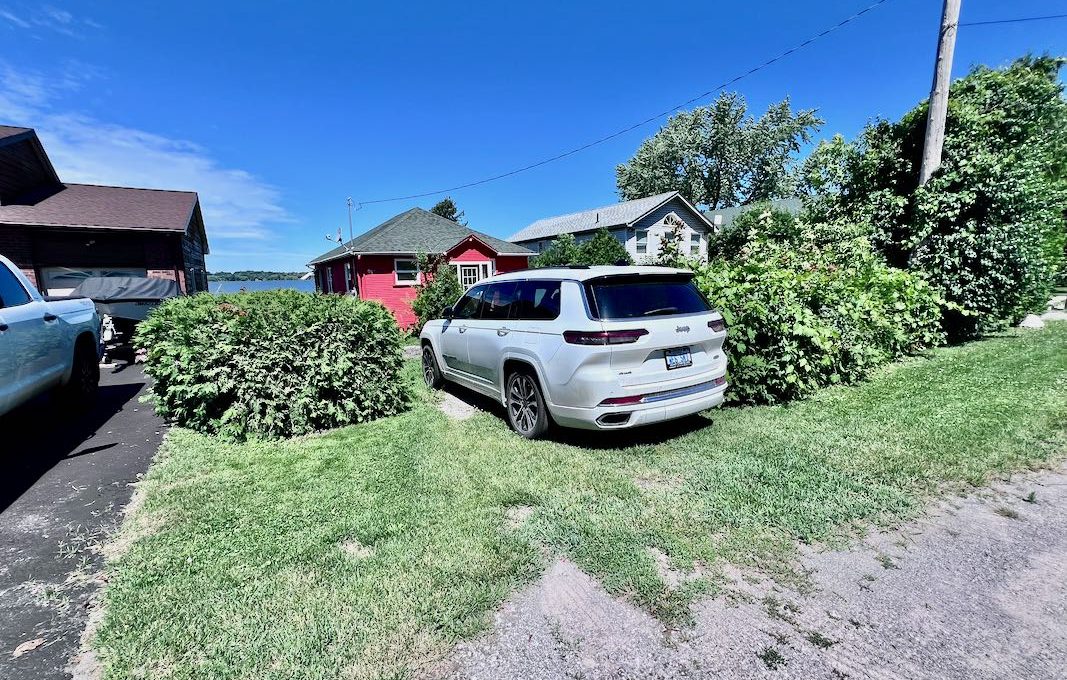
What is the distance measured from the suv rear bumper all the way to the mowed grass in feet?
1.09

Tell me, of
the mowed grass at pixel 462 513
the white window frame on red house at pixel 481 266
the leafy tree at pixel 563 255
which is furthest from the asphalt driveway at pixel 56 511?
the leafy tree at pixel 563 255

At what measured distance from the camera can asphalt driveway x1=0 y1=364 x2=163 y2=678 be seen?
237cm

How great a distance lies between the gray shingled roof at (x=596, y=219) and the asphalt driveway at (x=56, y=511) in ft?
87.9

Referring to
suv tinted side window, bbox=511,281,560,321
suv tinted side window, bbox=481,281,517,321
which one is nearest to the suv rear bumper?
suv tinted side window, bbox=511,281,560,321

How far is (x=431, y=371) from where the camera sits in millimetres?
7586

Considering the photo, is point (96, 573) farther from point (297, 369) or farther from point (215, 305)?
point (215, 305)

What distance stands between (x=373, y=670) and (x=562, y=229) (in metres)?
33.6

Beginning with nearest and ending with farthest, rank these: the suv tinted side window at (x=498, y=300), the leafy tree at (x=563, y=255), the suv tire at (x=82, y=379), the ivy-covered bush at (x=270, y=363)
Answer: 1. the ivy-covered bush at (x=270, y=363)
2. the suv tinted side window at (x=498, y=300)
3. the suv tire at (x=82, y=379)
4. the leafy tree at (x=563, y=255)

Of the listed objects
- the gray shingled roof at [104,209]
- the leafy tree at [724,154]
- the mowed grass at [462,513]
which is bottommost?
the mowed grass at [462,513]

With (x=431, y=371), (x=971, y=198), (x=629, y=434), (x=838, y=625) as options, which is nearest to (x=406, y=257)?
(x=431, y=371)

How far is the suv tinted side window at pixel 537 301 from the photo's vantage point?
15.6ft

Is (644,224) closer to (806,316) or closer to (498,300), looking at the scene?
(806,316)

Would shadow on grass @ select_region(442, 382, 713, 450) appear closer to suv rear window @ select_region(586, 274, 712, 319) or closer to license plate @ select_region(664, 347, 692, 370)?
license plate @ select_region(664, 347, 692, 370)

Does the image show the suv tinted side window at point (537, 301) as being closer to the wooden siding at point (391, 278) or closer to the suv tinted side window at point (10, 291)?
the suv tinted side window at point (10, 291)
